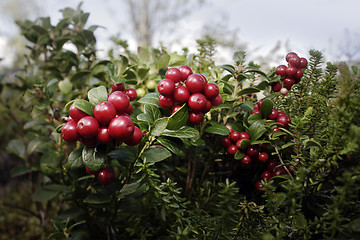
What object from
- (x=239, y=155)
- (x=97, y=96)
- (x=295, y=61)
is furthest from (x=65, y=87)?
(x=295, y=61)

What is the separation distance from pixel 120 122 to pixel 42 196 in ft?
2.14

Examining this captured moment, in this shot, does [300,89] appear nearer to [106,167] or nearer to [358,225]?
[358,225]

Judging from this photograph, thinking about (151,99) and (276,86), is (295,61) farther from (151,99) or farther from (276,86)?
(151,99)

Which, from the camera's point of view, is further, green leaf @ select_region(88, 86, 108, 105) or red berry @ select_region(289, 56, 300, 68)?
red berry @ select_region(289, 56, 300, 68)

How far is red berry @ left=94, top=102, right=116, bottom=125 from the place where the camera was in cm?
48

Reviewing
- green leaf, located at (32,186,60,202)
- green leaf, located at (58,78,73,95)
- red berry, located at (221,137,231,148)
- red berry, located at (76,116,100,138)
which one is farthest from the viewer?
green leaf, located at (58,78,73,95)

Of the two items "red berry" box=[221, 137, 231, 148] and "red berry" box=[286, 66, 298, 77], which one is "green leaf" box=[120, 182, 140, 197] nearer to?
"red berry" box=[221, 137, 231, 148]

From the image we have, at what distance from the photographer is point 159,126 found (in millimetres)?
545

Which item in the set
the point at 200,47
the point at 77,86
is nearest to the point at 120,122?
the point at 200,47

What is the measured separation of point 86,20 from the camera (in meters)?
1.11

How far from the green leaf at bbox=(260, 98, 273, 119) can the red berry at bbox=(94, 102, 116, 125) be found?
1.30 feet

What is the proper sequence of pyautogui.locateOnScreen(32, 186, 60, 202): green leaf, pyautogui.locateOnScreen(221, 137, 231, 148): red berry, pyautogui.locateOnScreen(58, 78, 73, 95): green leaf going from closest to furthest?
pyautogui.locateOnScreen(221, 137, 231, 148): red berry, pyautogui.locateOnScreen(32, 186, 60, 202): green leaf, pyautogui.locateOnScreen(58, 78, 73, 95): green leaf

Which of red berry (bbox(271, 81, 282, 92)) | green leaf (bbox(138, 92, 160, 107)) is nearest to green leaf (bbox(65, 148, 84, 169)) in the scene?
green leaf (bbox(138, 92, 160, 107))

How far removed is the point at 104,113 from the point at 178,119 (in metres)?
0.17
